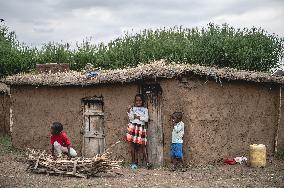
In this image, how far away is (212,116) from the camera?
37.6 feet

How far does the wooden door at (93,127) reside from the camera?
1265 cm

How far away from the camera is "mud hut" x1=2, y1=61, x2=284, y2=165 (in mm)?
11078

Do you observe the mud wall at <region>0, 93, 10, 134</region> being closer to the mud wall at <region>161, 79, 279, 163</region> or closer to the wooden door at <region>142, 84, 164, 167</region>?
the wooden door at <region>142, 84, 164, 167</region>

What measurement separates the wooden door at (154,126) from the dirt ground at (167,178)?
56cm

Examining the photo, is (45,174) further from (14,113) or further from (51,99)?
(14,113)

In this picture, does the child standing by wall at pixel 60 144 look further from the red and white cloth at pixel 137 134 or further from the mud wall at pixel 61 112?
the mud wall at pixel 61 112

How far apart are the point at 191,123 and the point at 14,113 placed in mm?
6962

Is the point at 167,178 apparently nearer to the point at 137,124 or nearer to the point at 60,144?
the point at 137,124

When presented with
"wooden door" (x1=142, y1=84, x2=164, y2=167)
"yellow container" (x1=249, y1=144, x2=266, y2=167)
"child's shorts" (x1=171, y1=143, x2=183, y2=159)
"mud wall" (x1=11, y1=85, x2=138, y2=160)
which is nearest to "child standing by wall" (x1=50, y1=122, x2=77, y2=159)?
"mud wall" (x1=11, y1=85, x2=138, y2=160)

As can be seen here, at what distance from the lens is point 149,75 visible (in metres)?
11.0

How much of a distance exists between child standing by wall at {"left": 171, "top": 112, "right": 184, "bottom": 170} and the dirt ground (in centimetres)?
41

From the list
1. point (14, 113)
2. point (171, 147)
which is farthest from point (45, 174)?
point (14, 113)

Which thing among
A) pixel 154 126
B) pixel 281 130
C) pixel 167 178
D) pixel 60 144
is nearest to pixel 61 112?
pixel 60 144

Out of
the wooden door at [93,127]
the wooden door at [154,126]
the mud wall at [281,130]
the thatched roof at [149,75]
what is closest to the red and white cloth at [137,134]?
the wooden door at [154,126]
